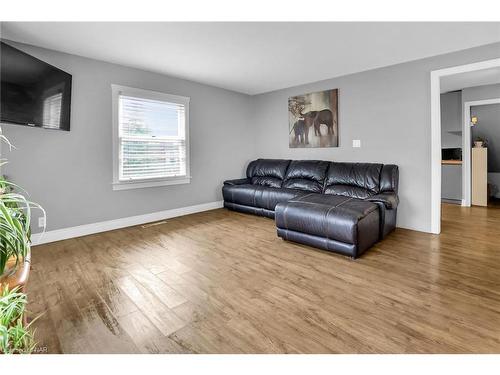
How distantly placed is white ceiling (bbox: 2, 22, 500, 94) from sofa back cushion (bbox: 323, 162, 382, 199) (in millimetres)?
1499

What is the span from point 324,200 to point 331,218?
488 mm

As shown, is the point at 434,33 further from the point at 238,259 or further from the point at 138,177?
the point at 138,177

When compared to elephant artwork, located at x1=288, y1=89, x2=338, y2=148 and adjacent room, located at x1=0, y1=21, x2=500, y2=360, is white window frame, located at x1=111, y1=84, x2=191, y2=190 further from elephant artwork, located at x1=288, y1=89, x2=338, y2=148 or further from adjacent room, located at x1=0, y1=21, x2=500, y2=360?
elephant artwork, located at x1=288, y1=89, x2=338, y2=148

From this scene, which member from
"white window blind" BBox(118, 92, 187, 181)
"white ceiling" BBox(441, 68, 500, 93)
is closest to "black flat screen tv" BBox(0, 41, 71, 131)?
"white window blind" BBox(118, 92, 187, 181)

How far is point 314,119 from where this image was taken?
15.8 ft

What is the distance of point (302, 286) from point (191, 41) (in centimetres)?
284

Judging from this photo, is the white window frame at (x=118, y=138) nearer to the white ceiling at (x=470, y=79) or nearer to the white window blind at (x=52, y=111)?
the white window blind at (x=52, y=111)

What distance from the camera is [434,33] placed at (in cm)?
284

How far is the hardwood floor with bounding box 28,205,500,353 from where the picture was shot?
154cm

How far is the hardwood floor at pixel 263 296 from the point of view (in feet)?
5.05

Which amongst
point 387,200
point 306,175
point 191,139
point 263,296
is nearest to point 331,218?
point 387,200

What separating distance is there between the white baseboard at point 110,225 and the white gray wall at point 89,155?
0.23ft

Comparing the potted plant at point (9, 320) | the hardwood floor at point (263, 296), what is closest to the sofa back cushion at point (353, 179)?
the hardwood floor at point (263, 296)

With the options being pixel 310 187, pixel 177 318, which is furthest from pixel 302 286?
pixel 310 187
